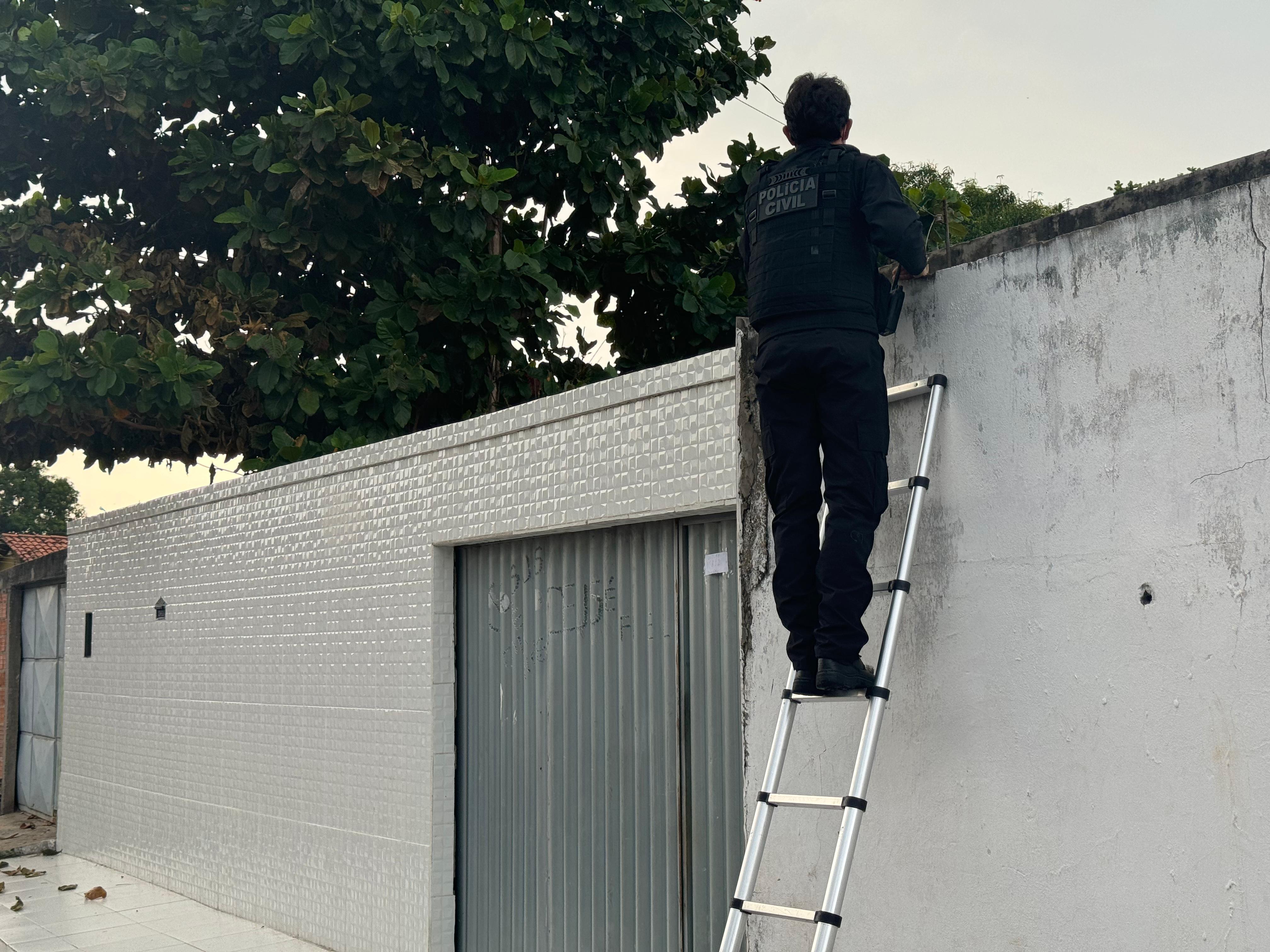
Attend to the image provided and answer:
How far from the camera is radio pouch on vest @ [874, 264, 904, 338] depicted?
164 inches

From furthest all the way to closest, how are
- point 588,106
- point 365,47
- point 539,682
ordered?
point 588,106 < point 365,47 < point 539,682

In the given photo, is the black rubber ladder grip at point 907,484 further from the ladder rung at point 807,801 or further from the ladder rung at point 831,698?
the ladder rung at point 807,801

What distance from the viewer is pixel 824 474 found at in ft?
13.0

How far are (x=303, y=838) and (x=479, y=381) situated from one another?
5603mm

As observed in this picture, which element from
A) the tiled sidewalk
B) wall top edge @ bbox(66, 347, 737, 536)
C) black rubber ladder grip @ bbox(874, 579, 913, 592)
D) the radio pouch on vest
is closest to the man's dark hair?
the radio pouch on vest

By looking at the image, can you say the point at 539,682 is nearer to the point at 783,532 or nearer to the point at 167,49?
the point at 783,532

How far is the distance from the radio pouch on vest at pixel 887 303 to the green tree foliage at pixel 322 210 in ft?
23.4

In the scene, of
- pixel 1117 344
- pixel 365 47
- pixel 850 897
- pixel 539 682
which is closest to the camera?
pixel 1117 344

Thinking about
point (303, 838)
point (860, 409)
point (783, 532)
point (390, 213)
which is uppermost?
point (390, 213)

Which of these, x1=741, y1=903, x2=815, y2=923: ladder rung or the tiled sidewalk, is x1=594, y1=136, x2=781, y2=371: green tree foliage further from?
x1=741, y1=903, x2=815, y2=923: ladder rung

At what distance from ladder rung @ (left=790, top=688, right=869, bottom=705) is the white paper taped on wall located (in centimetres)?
130

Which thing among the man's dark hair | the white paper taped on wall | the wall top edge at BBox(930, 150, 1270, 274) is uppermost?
the man's dark hair

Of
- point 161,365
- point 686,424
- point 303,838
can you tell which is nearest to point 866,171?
point 686,424

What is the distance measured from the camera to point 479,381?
12.6m
